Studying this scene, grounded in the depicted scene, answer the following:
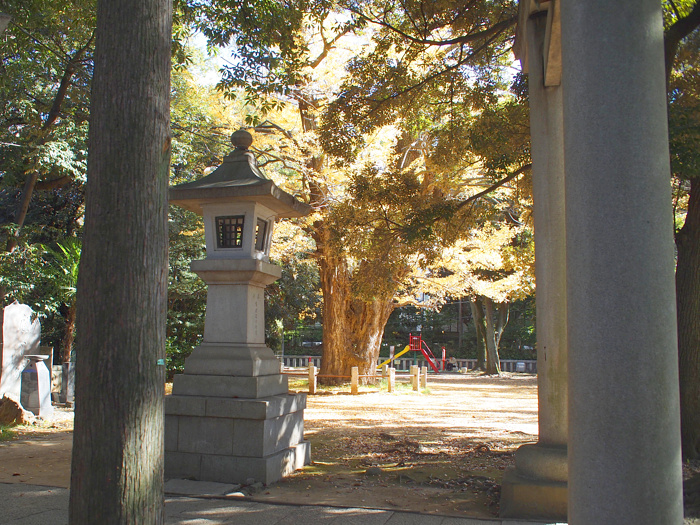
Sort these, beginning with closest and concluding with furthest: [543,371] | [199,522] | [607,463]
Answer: [607,463], [199,522], [543,371]

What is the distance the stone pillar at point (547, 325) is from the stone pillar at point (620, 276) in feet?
8.84

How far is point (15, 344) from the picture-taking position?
11.4 metres

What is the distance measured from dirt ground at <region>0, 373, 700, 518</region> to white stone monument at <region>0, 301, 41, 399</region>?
1.12m

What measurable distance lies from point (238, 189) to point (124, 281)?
411 centimetres

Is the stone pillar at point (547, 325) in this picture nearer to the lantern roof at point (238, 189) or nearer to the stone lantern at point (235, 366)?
the stone lantern at point (235, 366)

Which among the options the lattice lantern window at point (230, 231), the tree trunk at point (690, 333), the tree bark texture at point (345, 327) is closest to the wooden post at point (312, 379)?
the tree bark texture at point (345, 327)

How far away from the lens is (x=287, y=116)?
55.0 ft

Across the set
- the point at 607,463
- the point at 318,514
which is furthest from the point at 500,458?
the point at 607,463

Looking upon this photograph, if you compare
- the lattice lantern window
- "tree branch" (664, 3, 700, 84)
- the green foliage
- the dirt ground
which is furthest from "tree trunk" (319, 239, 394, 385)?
"tree branch" (664, 3, 700, 84)

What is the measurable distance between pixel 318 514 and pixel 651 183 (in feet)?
12.9

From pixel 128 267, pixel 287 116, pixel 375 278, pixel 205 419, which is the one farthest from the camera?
pixel 287 116

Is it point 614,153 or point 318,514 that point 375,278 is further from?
point 614,153

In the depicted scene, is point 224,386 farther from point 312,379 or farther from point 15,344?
point 312,379

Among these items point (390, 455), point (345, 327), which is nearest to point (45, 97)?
point (345, 327)
